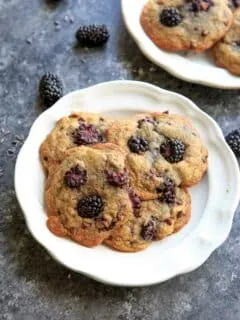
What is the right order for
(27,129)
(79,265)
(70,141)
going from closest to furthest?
1. (79,265)
2. (70,141)
3. (27,129)

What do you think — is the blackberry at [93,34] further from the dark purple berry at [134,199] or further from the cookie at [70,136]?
the dark purple berry at [134,199]

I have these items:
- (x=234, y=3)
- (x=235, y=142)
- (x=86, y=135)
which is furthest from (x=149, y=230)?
(x=234, y=3)

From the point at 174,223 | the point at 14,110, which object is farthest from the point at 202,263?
the point at 14,110

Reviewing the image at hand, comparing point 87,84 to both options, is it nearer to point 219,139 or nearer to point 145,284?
point 219,139

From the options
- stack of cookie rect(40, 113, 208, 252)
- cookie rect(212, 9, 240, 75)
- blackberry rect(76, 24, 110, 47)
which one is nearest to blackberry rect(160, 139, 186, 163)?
stack of cookie rect(40, 113, 208, 252)

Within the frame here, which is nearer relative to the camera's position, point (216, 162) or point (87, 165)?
point (87, 165)

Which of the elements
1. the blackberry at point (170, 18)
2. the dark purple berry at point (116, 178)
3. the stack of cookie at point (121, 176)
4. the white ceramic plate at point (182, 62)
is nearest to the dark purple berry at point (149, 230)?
the stack of cookie at point (121, 176)

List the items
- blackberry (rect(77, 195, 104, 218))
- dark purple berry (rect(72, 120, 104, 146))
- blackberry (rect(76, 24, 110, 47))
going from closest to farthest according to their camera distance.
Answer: blackberry (rect(77, 195, 104, 218)) → dark purple berry (rect(72, 120, 104, 146)) → blackberry (rect(76, 24, 110, 47))

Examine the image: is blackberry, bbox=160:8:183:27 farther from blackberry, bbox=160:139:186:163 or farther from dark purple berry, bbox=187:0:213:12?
blackberry, bbox=160:139:186:163
